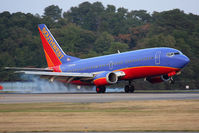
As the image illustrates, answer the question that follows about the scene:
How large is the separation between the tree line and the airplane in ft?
52.1

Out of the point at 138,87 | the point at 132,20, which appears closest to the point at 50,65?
the point at 138,87

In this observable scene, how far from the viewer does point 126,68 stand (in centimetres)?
4281

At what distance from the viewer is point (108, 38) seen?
116m

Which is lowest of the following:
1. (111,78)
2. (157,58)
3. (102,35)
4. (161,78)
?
(161,78)

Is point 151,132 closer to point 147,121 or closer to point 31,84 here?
point 147,121

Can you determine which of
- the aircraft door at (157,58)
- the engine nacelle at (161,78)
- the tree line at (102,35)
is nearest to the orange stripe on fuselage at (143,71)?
the aircraft door at (157,58)

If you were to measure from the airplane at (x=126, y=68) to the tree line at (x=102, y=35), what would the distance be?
625 inches

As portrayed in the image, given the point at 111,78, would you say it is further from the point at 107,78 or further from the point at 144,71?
the point at 144,71

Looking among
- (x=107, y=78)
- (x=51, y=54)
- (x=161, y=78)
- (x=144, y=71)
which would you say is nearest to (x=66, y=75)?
(x=107, y=78)

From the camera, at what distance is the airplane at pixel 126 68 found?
132 feet

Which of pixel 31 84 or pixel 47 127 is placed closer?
pixel 47 127

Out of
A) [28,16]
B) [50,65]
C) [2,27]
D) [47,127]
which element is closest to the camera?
[47,127]

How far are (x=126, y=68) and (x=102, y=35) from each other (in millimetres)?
78888

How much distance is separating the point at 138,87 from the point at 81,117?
38368mm
